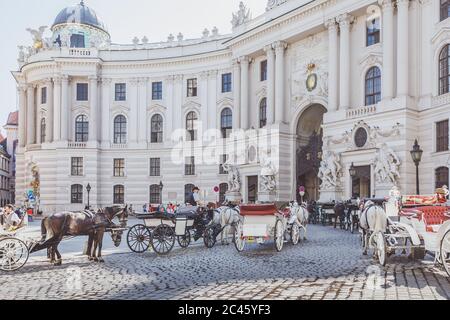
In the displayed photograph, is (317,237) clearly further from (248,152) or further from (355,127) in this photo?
(248,152)

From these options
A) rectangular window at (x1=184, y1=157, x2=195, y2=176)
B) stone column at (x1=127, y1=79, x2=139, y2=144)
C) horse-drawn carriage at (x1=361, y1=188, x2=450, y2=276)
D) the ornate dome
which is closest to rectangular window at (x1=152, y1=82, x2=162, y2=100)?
stone column at (x1=127, y1=79, x2=139, y2=144)

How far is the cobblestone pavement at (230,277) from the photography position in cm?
876

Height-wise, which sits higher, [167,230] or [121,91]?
[121,91]

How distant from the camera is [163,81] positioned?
171 feet

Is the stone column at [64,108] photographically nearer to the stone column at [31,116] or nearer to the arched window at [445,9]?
the stone column at [31,116]

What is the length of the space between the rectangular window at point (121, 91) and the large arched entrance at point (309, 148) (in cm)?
2074

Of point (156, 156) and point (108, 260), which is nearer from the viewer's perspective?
point (108, 260)

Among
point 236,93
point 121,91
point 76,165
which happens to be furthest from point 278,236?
point 121,91

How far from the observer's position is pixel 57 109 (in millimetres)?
52562

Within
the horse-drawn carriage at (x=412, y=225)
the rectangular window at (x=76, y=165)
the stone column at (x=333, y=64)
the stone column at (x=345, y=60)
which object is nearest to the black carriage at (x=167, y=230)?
the horse-drawn carriage at (x=412, y=225)

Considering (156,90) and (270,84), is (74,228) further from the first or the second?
(156,90)

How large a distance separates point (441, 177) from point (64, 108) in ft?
124
